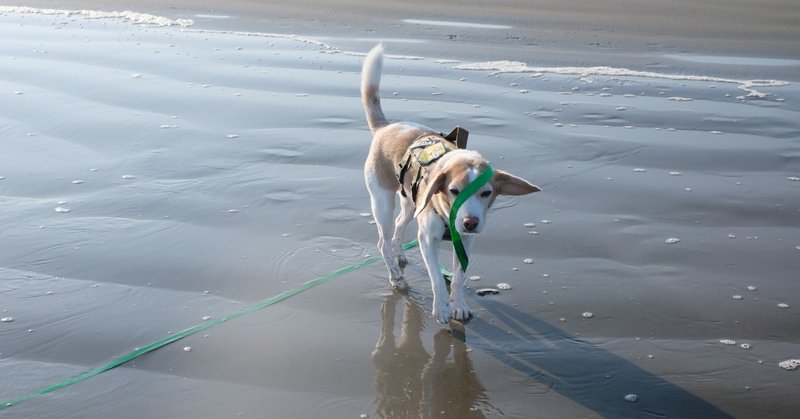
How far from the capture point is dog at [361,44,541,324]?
4.61 meters

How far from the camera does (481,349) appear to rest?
4.77 metres

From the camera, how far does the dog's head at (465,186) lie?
4.50 m

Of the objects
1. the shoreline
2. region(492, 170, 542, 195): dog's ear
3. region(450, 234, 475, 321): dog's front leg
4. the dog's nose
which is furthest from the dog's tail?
the shoreline

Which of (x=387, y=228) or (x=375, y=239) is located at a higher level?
(x=387, y=228)

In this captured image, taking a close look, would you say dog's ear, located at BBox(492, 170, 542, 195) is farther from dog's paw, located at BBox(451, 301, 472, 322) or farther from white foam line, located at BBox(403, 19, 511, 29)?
white foam line, located at BBox(403, 19, 511, 29)

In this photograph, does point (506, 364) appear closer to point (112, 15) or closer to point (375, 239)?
point (375, 239)

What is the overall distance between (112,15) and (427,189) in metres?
11.9

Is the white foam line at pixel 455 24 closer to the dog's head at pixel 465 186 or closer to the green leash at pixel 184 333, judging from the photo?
the green leash at pixel 184 333

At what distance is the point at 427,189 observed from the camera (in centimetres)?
464

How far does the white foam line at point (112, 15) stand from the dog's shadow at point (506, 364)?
10.6 metres

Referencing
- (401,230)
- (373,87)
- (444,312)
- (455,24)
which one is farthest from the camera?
(455,24)

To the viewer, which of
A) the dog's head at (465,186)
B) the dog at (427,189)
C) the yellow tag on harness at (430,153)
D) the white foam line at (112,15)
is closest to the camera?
the dog's head at (465,186)

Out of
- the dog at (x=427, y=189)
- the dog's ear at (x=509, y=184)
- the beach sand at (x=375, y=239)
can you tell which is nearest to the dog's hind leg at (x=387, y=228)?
the dog at (x=427, y=189)

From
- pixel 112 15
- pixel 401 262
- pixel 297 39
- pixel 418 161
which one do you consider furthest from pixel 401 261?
pixel 112 15
